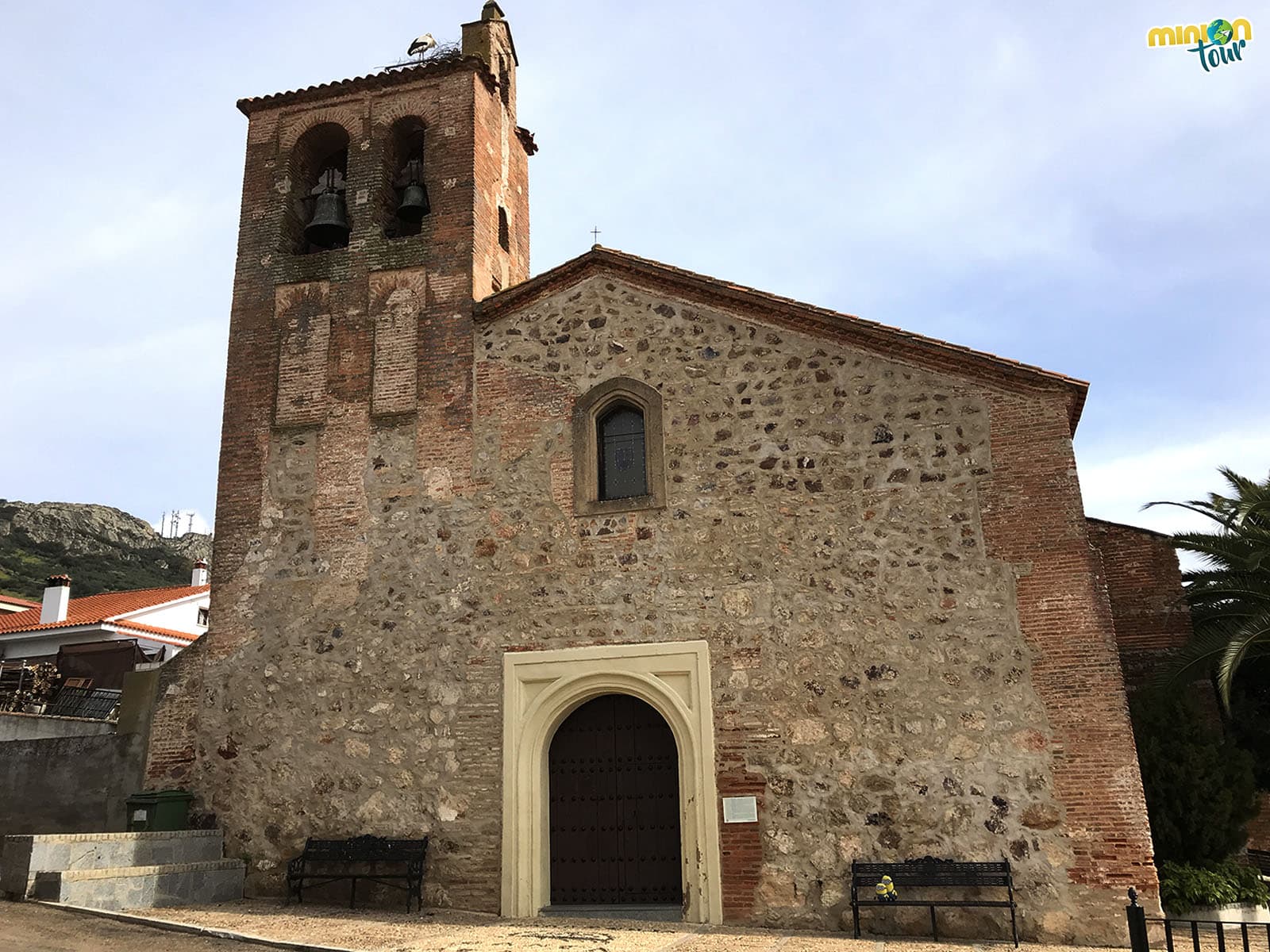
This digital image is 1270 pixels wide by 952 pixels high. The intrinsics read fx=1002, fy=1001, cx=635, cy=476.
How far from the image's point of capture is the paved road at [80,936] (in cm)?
766

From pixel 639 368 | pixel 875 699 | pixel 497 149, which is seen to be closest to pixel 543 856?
pixel 875 699

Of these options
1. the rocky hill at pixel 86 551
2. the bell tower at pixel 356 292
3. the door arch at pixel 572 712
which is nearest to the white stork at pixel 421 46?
the bell tower at pixel 356 292

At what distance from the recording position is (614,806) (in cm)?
1091

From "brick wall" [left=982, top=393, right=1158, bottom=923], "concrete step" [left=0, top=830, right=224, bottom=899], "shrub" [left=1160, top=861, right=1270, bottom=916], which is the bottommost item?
"shrub" [left=1160, top=861, right=1270, bottom=916]

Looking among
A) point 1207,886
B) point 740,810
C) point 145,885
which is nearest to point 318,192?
point 145,885

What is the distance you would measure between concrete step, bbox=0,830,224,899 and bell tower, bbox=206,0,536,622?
2.37m

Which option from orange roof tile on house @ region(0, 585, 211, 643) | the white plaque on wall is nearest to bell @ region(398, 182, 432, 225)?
the white plaque on wall

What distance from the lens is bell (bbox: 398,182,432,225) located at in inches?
544

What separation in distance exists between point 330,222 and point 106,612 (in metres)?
17.0

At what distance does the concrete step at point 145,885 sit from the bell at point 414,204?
28.0 ft

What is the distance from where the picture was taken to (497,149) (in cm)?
1486

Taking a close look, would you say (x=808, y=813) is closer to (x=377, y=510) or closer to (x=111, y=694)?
(x=377, y=510)

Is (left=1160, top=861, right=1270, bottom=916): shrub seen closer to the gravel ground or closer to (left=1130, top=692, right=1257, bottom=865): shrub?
(left=1130, top=692, right=1257, bottom=865): shrub

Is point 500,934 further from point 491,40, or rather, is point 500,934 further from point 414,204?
point 491,40
